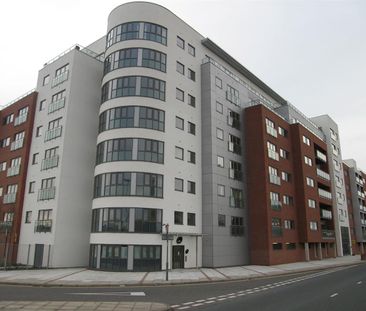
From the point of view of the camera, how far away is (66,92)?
120 ft

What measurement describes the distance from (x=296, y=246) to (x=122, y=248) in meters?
25.7

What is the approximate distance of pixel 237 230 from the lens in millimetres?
38312

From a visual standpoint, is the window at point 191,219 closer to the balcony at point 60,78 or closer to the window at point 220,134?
the window at point 220,134

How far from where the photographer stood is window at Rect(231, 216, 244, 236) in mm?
37750

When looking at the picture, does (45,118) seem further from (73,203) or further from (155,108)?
(155,108)

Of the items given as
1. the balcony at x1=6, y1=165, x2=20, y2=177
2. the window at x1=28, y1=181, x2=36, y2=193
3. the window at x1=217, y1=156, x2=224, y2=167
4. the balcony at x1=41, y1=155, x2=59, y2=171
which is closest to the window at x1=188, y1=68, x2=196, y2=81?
the window at x1=217, y1=156, x2=224, y2=167

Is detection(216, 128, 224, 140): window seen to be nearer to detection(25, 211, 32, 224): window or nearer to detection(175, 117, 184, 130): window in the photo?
detection(175, 117, 184, 130): window

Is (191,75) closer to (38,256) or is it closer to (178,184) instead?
(178,184)

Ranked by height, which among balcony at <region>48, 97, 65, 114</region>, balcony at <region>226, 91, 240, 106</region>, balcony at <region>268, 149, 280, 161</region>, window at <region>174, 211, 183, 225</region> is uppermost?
balcony at <region>226, 91, 240, 106</region>

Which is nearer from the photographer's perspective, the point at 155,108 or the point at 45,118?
the point at 155,108

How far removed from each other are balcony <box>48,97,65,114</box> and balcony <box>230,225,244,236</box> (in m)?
22.7

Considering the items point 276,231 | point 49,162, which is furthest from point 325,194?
point 49,162

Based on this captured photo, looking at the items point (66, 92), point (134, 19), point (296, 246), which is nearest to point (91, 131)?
point (66, 92)

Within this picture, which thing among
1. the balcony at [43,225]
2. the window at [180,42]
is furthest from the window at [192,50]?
the balcony at [43,225]
